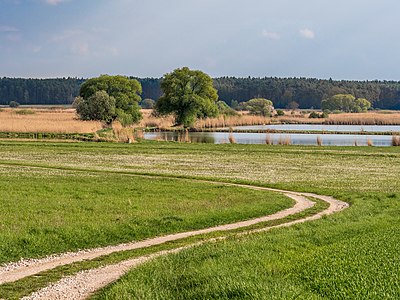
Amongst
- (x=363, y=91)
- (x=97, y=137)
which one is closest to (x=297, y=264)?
(x=97, y=137)

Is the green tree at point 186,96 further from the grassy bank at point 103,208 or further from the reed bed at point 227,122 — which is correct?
the grassy bank at point 103,208

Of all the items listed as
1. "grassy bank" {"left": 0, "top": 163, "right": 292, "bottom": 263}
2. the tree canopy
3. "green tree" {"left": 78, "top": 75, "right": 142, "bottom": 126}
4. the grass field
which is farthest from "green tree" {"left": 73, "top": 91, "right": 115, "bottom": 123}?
the tree canopy

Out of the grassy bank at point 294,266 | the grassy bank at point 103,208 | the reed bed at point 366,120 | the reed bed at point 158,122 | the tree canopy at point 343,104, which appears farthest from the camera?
the tree canopy at point 343,104

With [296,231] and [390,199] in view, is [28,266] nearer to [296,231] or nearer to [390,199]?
[296,231]

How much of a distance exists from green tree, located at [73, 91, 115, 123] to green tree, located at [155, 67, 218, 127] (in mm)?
10034

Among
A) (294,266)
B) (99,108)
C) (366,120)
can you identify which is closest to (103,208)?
(294,266)

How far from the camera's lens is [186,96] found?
75.9 m

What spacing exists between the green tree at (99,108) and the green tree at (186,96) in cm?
1003

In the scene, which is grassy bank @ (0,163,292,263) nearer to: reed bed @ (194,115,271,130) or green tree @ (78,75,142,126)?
green tree @ (78,75,142,126)

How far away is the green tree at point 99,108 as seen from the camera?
67875 millimetres

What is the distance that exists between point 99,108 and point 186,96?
12.6 meters

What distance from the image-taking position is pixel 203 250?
1055 cm

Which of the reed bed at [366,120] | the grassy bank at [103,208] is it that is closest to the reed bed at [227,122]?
the reed bed at [366,120]

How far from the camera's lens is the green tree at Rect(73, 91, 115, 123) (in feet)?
223
